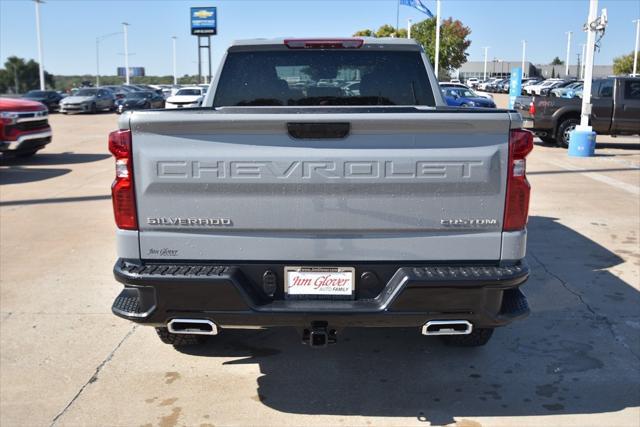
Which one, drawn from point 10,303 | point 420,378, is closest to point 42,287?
point 10,303

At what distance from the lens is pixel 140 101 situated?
37188mm

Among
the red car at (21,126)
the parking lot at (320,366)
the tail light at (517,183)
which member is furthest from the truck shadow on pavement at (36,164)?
the tail light at (517,183)

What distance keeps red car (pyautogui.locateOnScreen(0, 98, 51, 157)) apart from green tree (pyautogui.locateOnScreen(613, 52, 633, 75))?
77.0 metres

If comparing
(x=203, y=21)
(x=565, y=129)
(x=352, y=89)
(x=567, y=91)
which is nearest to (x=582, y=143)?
(x=565, y=129)

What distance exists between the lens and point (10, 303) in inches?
221

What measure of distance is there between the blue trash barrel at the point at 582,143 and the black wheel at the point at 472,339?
41.7ft

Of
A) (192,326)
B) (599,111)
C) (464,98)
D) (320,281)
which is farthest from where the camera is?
(464,98)

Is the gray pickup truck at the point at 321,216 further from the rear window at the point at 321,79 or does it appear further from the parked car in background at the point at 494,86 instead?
the parked car in background at the point at 494,86

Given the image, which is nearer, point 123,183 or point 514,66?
point 123,183

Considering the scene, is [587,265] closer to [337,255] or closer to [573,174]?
[337,255]

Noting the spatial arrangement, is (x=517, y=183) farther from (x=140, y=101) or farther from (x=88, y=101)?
(x=140, y=101)

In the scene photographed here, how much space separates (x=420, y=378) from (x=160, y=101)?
40781mm

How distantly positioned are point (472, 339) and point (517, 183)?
163 centimetres

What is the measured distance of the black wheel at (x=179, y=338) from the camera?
4478 millimetres
